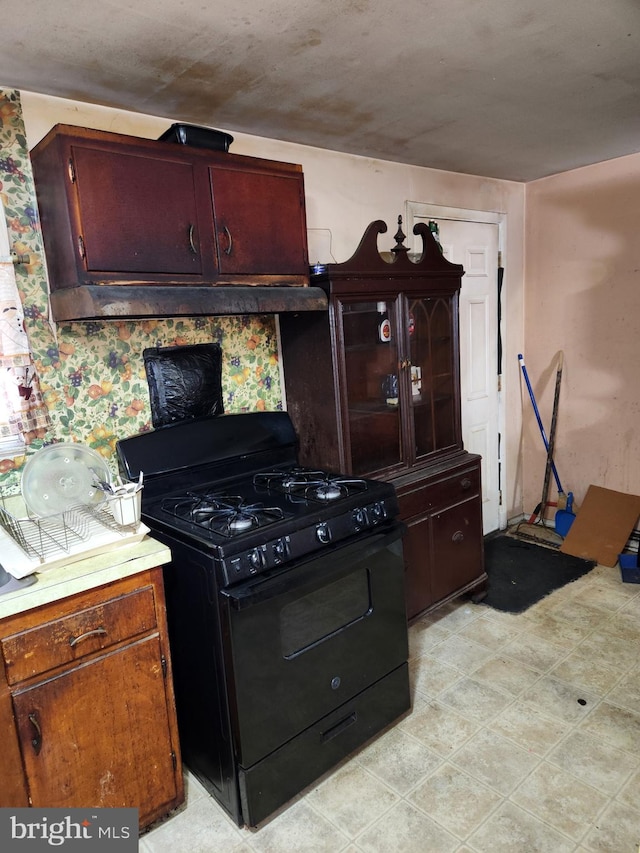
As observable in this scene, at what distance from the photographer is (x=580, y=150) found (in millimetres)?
3018

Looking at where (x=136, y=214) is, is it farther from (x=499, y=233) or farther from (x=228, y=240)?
(x=499, y=233)

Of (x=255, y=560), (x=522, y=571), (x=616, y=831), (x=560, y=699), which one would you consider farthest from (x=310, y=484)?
(x=522, y=571)

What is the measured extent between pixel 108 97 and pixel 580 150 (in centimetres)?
239

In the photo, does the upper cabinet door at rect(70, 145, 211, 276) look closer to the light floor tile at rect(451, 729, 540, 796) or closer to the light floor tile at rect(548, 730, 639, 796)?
the light floor tile at rect(451, 729, 540, 796)

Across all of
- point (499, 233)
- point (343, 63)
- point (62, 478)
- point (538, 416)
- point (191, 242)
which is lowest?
point (538, 416)

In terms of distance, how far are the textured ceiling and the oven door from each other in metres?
1.53

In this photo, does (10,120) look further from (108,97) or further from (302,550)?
(302,550)

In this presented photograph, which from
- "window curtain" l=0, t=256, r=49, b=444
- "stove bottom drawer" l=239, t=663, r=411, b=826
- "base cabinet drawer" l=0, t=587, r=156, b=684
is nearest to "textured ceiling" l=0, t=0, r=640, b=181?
"window curtain" l=0, t=256, r=49, b=444

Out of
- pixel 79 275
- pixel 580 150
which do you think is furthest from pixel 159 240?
pixel 580 150

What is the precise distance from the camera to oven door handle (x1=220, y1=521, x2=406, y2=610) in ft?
5.31

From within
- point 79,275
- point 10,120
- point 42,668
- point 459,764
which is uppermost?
point 10,120

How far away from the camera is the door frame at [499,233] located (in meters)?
3.13

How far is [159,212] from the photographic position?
1.82 metres

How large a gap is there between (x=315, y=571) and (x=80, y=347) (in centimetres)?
115
